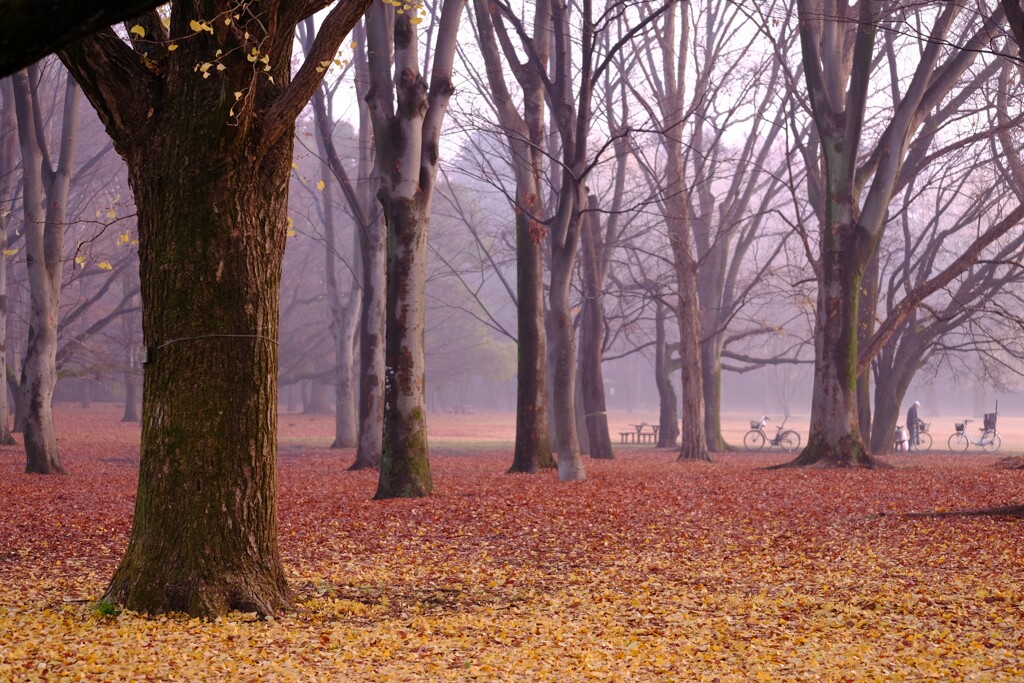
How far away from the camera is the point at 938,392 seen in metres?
72.9

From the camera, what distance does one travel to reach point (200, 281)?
554 centimetres

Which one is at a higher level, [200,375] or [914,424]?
[200,375]

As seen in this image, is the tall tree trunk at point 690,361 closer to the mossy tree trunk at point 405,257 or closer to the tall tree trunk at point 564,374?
the tall tree trunk at point 564,374

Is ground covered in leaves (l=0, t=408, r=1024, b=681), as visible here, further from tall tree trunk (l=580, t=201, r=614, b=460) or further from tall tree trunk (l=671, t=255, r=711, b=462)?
tall tree trunk (l=580, t=201, r=614, b=460)

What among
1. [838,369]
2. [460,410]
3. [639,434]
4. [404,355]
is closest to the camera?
[404,355]

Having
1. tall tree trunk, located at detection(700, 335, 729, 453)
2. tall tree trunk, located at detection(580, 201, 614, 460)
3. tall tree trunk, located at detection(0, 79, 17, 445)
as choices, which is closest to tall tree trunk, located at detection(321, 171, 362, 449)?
tall tree trunk, located at detection(580, 201, 614, 460)

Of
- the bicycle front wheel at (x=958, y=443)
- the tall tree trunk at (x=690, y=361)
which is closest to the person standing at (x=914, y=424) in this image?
the bicycle front wheel at (x=958, y=443)

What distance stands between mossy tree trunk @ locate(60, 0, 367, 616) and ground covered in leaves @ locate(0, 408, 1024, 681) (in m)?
0.35

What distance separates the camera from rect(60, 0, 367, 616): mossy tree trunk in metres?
5.51

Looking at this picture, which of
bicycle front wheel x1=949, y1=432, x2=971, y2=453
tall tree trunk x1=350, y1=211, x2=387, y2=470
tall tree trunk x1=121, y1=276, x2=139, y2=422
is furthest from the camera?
tall tree trunk x1=121, y1=276, x2=139, y2=422

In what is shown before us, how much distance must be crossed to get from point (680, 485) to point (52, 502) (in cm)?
783

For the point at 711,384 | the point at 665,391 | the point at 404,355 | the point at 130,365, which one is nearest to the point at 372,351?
the point at 404,355

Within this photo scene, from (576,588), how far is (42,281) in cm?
1180

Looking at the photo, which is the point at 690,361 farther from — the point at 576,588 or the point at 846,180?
the point at 576,588
